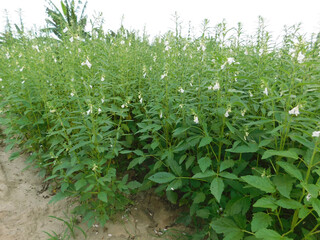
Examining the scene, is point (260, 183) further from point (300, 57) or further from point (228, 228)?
point (300, 57)

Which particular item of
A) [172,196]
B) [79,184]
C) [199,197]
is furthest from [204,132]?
[79,184]

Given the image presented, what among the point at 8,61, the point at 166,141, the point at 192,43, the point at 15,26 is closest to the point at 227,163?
the point at 166,141

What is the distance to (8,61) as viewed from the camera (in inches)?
153

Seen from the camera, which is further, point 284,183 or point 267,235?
point 284,183

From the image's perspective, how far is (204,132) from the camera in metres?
2.22

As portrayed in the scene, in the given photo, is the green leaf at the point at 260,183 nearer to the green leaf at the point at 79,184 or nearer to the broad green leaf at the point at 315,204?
the broad green leaf at the point at 315,204

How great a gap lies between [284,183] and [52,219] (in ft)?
8.62

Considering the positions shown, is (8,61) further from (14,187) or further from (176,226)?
(176,226)

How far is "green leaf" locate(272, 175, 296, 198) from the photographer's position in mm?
1690

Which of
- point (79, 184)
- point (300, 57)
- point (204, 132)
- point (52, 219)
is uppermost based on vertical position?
point (300, 57)

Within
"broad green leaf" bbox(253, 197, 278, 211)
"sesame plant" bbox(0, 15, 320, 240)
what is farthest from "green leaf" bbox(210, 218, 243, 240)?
"broad green leaf" bbox(253, 197, 278, 211)

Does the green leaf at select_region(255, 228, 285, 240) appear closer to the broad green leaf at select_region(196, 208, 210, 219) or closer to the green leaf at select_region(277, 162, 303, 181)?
the green leaf at select_region(277, 162, 303, 181)

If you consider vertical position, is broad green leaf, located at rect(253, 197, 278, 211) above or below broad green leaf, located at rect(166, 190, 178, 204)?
above

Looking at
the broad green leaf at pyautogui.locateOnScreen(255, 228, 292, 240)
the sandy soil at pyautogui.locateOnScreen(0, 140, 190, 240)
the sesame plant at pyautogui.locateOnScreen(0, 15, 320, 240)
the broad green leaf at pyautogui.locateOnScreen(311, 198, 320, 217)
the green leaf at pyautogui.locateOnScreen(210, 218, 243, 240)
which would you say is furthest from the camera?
the sandy soil at pyautogui.locateOnScreen(0, 140, 190, 240)
